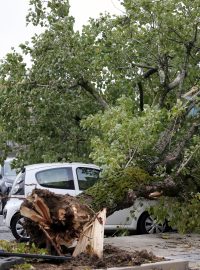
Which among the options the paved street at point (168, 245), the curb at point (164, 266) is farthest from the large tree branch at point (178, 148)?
the curb at point (164, 266)

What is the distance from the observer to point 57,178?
496 inches

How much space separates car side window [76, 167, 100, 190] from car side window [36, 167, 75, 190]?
0.60ft

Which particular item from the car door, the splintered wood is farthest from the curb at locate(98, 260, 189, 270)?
the car door

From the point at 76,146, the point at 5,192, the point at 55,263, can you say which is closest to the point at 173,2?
the point at 76,146

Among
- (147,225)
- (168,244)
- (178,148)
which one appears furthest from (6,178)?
(168,244)

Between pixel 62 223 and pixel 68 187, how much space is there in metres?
4.30

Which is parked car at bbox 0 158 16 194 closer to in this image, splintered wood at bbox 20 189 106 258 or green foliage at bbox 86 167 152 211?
green foliage at bbox 86 167 152 211

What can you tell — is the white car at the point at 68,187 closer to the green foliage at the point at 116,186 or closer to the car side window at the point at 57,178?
the car side window at the point at 57,178

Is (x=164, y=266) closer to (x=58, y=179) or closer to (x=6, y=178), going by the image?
(x=58, y=179)

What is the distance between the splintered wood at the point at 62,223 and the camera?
8.19 m

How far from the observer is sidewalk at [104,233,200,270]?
959 cm

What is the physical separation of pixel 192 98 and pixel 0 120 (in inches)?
189

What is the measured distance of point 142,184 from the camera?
34.7 feet

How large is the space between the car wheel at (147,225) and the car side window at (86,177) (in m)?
1.32
